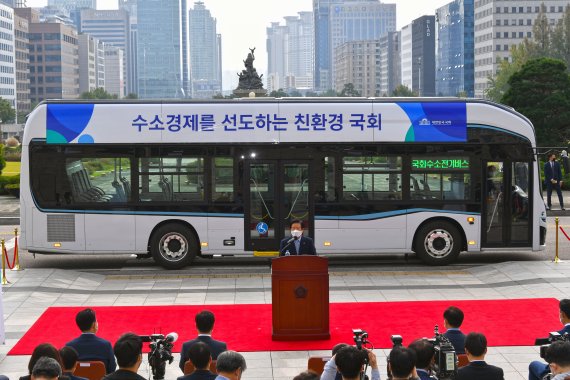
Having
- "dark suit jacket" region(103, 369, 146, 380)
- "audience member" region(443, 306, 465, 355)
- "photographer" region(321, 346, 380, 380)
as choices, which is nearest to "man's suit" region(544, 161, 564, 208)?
"audience member" region(443, 306, 465, 355)

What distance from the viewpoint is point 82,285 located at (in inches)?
758

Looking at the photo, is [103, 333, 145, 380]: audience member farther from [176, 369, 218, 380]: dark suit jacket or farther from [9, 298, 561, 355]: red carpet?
[9, 298, 561, 355]: red carpet

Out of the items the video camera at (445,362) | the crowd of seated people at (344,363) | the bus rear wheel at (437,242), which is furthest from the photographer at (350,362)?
the bus rear wheel at (437,242)

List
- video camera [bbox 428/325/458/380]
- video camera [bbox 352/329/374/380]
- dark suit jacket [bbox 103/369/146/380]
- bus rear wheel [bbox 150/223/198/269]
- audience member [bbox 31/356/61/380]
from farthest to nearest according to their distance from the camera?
bus rear wheel [bbox 150/223/198/269] < video camera [bbox 428/325/458/380] < dark suit jacket [bbox 103/369/146/380] < video camera [bbox 352/329/374/380] < audience member [bbox 31/356/61/380]

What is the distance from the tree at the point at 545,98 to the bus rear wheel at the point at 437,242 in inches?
1326

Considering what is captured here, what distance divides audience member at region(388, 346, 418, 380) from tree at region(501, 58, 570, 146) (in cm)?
4688

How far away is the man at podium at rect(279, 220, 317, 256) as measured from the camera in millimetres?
15289

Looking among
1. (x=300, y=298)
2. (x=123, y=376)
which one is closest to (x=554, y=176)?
(x=300, y=298)

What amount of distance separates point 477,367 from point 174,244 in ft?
42.4

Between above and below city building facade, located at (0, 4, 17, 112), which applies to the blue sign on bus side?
below

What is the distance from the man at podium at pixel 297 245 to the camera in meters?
15.3

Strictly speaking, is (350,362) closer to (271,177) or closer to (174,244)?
(271,177)

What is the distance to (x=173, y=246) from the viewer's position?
2089 centimetres

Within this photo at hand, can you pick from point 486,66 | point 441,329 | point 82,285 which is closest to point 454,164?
point 441,329
